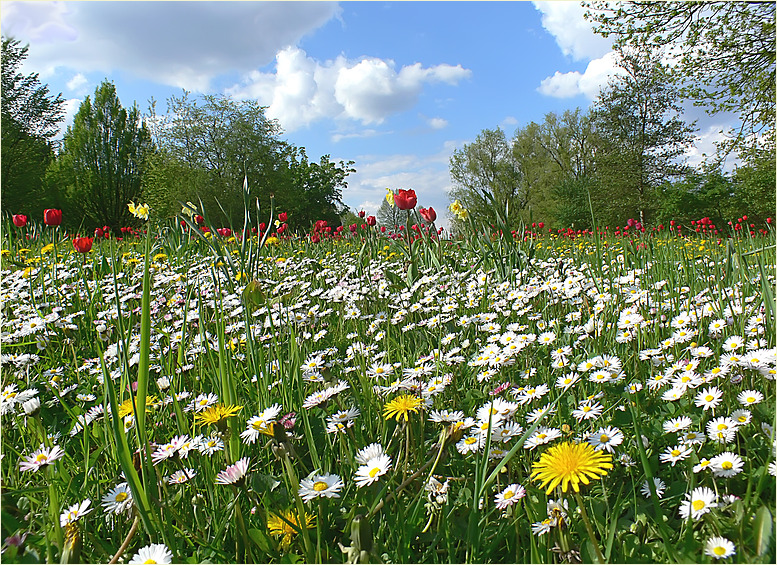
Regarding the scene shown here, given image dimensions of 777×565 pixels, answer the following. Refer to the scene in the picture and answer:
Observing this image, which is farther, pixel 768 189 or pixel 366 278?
pixel 768 189

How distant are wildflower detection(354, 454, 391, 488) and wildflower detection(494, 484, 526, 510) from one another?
0.23m

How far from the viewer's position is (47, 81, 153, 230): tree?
111 feet

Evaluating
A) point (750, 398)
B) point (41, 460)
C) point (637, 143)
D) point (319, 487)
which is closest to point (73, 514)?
point (41, 460)

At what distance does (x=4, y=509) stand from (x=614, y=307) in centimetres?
216

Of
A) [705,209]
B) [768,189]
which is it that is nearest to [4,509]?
[768,189]

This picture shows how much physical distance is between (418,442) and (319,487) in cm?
41

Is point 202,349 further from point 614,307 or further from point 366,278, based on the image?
point 614,307

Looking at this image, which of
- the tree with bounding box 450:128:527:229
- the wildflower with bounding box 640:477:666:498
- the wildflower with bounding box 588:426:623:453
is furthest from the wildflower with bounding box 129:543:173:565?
the tree with bounding box 450:128:527:229

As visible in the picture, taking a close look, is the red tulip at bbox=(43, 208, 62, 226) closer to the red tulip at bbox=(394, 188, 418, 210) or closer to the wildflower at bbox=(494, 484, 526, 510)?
the red tulip at bbox=(394, 188, 418, 210)

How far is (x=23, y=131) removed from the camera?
26203mm

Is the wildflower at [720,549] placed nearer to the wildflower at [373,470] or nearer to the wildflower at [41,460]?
the wildflower at [373,470]

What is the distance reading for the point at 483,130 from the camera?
3831 cm

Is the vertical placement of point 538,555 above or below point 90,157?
below

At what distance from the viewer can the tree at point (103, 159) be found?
111 feet
